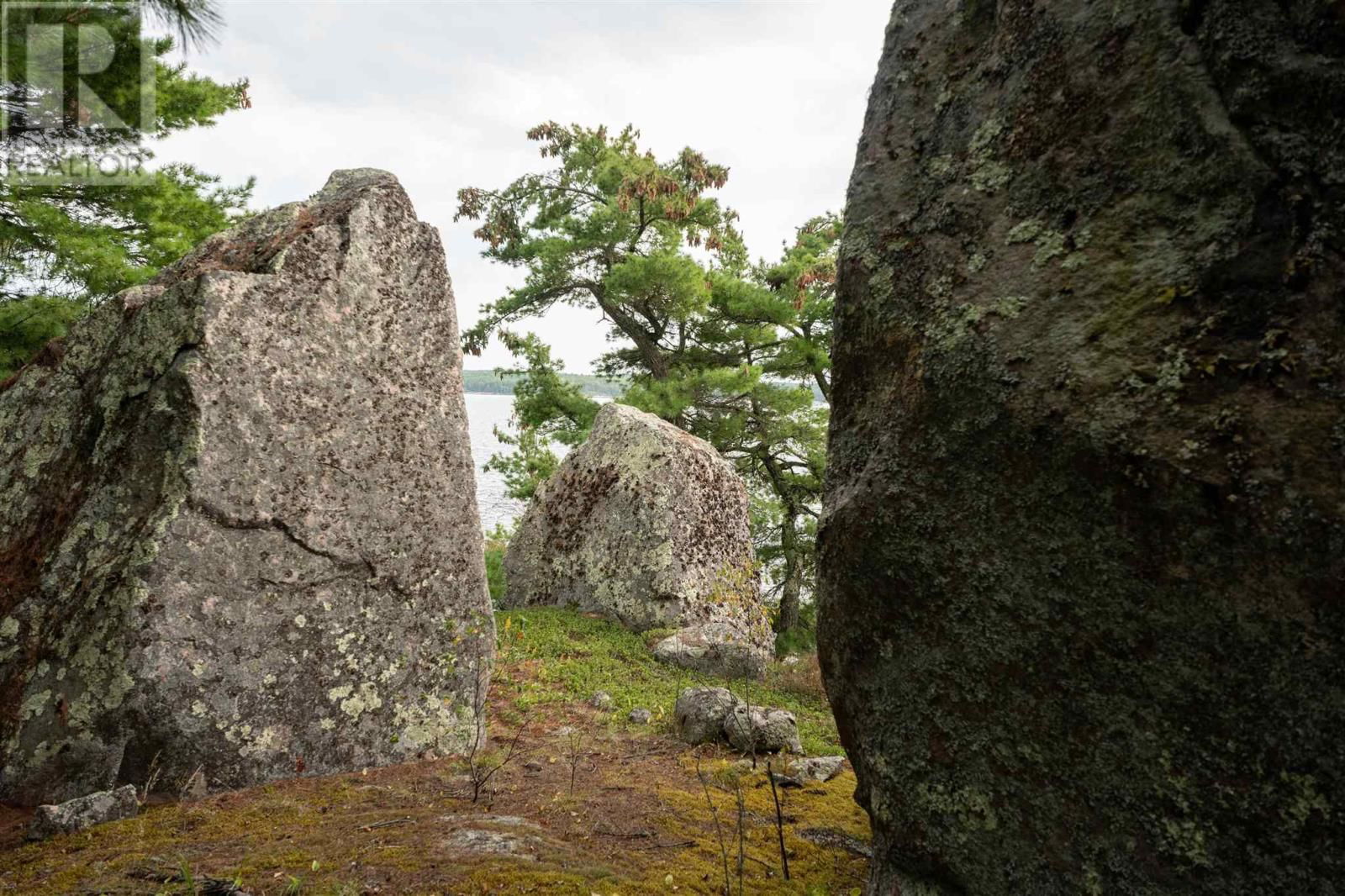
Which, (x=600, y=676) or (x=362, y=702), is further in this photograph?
(x=600, y=676)

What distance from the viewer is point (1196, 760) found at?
2084mm

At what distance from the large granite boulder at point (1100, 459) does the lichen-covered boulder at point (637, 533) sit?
29.1 feet

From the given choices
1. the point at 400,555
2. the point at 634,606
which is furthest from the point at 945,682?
the point at 634,606

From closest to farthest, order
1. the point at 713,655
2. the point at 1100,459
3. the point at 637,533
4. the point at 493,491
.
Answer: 1. the point at 1100,459
2. the point at 713,655
3. the point at 637,533
4. the point at 493,491

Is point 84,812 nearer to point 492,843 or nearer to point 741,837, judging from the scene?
point 492,843

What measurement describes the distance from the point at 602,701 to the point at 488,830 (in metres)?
3.82

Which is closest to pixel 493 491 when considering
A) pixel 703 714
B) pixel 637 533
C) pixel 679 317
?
pixel 679 317

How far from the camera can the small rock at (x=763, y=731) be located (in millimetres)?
5934

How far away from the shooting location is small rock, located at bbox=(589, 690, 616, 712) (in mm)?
7387

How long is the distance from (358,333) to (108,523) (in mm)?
1894

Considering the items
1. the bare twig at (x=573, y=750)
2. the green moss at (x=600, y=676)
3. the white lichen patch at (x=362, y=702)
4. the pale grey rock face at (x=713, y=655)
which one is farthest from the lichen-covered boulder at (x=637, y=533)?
the white lichen patch at (x=362, y=702)

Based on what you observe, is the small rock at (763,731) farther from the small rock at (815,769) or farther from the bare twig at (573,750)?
the bare twig at (573,750)

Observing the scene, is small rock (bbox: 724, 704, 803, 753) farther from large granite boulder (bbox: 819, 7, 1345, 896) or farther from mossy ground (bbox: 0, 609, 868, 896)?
large granite boulder (bbox: 819, 7, 1345, 896)

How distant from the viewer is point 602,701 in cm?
748
